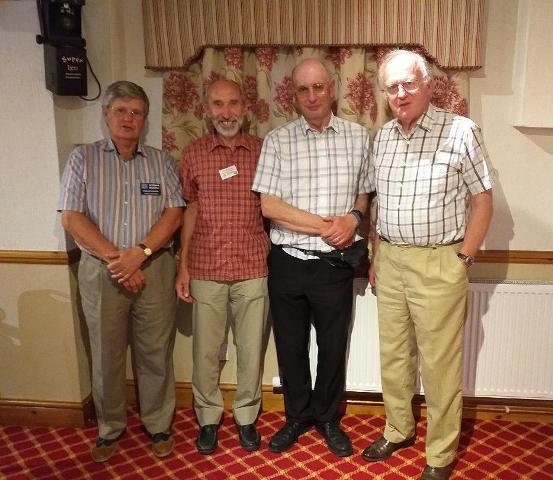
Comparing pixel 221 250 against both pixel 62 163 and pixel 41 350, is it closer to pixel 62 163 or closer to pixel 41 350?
pixel 62 163

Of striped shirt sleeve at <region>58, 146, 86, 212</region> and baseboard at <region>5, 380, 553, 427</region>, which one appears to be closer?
striped shirt sleeve at <region>58, 146, 86, 212</region>

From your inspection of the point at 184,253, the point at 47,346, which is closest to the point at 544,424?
the point at 184,253

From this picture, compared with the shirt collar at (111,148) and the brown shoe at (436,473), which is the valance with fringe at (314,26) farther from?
the brown shoe at (436,473)

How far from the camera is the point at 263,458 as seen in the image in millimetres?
2453

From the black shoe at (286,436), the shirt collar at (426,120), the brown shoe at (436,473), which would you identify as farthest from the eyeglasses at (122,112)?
the brown shoe at (436,473)

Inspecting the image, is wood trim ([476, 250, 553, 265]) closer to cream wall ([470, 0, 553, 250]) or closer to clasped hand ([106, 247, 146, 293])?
cream wall ([470, 0, 553, 250])

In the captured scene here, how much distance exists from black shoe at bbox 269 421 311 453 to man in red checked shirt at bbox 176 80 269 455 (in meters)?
0.08

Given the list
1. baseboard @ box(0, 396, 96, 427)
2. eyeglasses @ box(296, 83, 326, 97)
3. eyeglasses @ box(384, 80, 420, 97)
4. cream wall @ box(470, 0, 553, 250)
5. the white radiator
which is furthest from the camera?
baseboard @ box(0, 396, 96, 427)

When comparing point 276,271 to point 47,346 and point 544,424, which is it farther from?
point 544,424

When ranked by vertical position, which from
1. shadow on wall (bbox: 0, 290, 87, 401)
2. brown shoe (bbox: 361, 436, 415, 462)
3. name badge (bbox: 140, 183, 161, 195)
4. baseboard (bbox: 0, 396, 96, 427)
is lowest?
brown shoe (bbox: 361, 436, 415, 462)

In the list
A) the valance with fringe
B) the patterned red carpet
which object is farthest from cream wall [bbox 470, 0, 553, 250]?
the patterned red carpet

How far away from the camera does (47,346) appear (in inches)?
104

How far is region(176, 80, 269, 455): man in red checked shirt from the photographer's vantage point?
2.35 metres

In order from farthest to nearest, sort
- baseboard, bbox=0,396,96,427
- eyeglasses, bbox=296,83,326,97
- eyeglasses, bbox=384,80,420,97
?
baseboard, bbox=0,396,96,427 < eyeglasses, bbox=296,83,326,97 < eyeglasses, bbox=384,80,420,97
